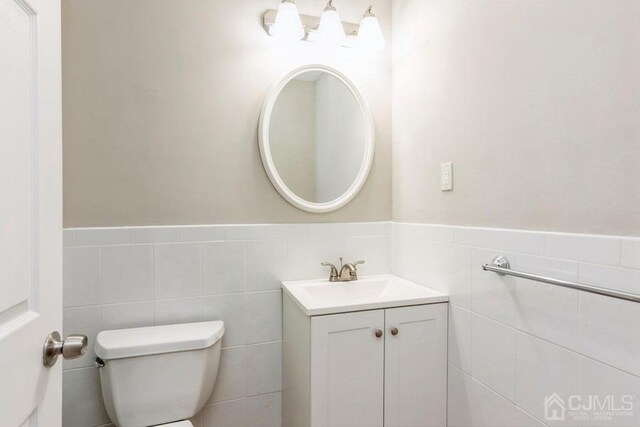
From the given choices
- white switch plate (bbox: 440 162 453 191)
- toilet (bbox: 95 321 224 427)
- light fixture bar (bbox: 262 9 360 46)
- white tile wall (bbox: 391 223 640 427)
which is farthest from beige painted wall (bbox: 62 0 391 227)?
white tile wall (bbox: 391 223 640 427)

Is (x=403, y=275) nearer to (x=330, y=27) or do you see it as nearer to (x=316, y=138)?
(x=316, y=138)

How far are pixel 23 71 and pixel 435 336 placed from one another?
1402 millimetres

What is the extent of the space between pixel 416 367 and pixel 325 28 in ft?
4.73

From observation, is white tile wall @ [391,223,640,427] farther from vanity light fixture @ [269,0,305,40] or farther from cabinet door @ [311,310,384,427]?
vanity light fixture @ [269,0,305,40]

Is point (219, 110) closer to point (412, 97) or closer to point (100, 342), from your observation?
point (412, 97)

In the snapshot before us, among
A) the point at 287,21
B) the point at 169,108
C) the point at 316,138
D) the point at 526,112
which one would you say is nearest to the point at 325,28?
the point at 287,21

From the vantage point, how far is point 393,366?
4.21ft

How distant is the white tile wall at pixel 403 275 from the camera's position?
0.87 m

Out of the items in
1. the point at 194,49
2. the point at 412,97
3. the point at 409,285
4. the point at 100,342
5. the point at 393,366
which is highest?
the point at 194,49

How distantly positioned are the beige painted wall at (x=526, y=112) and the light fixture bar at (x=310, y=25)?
263 millimetres

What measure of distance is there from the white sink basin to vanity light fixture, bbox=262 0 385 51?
108 cm

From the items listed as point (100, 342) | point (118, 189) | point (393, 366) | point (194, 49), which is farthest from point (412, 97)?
point (100, 342)

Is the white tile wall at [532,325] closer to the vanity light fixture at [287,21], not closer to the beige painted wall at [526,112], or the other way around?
the beige painted wall at [526,112]

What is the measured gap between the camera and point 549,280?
2.99 feet
